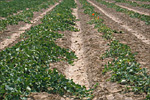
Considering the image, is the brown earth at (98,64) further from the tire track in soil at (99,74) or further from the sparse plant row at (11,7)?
the sparse plant row at (11,7)

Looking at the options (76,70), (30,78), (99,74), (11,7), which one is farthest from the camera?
(11,7)

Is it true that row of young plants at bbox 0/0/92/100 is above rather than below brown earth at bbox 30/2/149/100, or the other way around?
above

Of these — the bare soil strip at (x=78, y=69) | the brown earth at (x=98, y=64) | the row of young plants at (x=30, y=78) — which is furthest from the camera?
the bare soil strip at (x=78, y=69)

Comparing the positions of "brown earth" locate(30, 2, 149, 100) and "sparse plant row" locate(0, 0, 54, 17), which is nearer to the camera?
"brown earth" locate(30, 2, 149, 100)

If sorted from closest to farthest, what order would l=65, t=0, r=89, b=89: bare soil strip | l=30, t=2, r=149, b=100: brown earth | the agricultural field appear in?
the agricultural field < l=30, t=2, r=149, b=100: brown earth < l=65, t=0, r=89, b=89: bare soil strip

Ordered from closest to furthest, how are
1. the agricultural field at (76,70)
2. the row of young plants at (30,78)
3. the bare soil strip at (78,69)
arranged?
the row of young plants at (30,78), the agricultural field at (76,70), the bare soil strip at (78,69)

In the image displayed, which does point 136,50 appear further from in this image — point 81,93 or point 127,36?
point 81,93

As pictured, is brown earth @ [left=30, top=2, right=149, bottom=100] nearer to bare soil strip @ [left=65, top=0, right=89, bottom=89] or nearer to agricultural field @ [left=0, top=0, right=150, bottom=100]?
agricultural field @ [left=0, top=0, right=150, bottom=100]

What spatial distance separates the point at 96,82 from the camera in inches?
252

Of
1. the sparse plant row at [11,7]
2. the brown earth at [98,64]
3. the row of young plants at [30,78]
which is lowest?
the brown earth at [98,64]

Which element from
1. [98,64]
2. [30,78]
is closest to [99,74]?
[98,64]

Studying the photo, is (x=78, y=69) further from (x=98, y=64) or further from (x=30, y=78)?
(x=30, y=78)

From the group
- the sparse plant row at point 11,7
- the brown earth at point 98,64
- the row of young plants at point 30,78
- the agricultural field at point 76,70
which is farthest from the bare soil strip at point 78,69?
the sparse plant row at point 11,7

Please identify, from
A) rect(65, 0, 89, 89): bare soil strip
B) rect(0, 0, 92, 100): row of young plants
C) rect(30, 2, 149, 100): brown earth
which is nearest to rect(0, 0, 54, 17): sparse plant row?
rect(30, 2, 149, 100): brown earth
